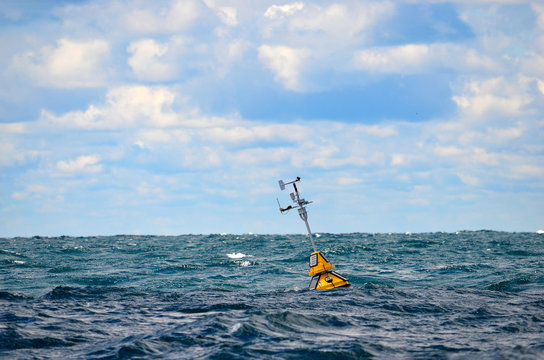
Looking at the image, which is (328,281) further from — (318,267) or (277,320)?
(277,320)

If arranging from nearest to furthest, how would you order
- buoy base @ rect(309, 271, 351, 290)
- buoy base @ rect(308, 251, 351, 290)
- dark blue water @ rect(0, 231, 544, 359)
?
dark blue water @ rect(0, 231, 544, 359) < buoy base @ rect(308, 251, 351, 290) < buoy base @ rect(309, 271, 351, 290)

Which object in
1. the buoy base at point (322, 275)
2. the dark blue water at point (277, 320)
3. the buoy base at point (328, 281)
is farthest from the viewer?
the buoy base at point (328, 281)

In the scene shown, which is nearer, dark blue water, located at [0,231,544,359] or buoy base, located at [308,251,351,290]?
dark blue water, located at [0,231,544,359]

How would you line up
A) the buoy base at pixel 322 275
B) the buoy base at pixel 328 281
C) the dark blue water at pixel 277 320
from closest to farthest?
1. the dark blue water at pixel 277 320
2. the buoy base at pixel 322 275
3. the buoy base at pixel 328 281

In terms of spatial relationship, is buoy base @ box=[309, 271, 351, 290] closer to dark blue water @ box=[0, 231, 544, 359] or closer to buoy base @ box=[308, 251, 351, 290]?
buoy base @ box=[308, 251, 351, 290]

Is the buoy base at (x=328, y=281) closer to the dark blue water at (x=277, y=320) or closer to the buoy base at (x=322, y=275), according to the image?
the buoy base at (x=322, y=275)

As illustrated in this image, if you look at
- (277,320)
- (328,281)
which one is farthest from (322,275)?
(277,320)

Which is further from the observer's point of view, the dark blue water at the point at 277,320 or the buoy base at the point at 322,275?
the buoy base at the point at 322,275

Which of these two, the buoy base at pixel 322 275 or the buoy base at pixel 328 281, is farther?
the buoy base at pixel 328 281

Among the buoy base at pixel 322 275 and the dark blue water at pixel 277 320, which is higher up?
the buoy base at pixel 322 275

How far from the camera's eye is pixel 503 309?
59.3ft

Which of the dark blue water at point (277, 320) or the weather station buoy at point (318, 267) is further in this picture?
the weather station buoy at point (318, 267)

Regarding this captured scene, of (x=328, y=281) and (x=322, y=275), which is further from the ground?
(x=322, y=275)

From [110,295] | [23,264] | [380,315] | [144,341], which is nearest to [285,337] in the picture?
[144,341]
